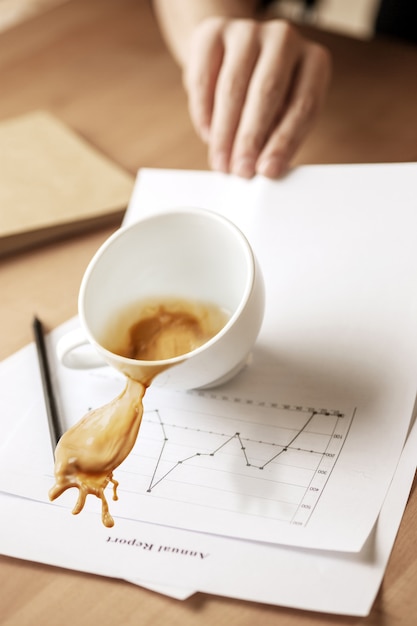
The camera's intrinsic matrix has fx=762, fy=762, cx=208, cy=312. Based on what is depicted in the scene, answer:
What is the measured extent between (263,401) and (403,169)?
0.25 metres

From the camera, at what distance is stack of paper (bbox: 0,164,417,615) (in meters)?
0.45

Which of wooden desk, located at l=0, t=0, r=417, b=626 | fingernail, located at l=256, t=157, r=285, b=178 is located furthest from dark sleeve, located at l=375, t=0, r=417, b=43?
fingernail, located at l=256, t=157, r=285, b=178

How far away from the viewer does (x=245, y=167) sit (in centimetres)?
70

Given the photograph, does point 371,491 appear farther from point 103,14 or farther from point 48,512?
point 103,14

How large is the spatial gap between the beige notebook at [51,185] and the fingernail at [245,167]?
0.11m

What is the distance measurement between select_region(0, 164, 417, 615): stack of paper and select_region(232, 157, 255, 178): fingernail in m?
0.05

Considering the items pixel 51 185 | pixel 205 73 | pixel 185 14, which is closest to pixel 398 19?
pixel 185 14

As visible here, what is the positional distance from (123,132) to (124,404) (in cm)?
42

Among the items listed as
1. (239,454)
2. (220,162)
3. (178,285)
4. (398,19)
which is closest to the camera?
(239,454)

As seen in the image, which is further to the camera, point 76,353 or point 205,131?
point 205,131

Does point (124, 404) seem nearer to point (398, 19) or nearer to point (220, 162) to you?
point (220, 162)

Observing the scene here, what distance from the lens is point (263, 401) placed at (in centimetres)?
54

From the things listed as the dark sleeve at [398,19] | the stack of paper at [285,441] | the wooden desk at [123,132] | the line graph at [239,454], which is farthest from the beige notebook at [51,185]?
the dark sleeve at [398,19]

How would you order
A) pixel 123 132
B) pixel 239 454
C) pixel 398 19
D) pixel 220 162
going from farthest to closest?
pixel 398 19
pixel 123 132
pixel 220 162
pixel 239 454
